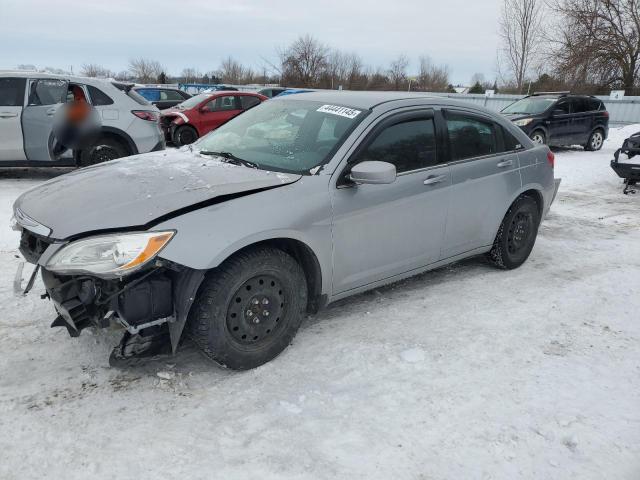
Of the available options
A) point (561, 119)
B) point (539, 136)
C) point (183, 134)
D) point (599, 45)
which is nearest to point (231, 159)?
point (183, 134)

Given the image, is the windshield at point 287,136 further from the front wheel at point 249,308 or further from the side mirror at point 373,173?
the front wheel at point 249,308

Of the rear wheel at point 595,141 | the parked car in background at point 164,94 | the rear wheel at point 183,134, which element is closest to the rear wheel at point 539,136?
the rear wheel at point 595,141

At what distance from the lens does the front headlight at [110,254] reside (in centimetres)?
256

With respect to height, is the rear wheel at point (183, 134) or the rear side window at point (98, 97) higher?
the rear side window at point (98, 97)

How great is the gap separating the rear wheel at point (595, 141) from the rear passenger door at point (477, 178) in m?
11.8

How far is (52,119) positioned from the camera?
7.80m

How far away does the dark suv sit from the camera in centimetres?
1355

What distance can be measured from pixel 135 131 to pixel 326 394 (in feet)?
21.4

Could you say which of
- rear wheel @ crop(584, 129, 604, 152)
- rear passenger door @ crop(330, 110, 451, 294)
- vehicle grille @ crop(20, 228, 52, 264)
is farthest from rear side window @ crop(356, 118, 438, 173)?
rear wheel @ crop(584, 129, 604, 152)

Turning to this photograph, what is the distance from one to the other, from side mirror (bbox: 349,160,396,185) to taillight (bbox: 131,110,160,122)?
6.05m

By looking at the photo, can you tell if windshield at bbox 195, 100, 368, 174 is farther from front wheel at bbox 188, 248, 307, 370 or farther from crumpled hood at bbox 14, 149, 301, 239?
front wheel at bbox 188, 248, 307, 370

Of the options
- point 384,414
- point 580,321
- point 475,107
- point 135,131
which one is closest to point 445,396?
point 384,414

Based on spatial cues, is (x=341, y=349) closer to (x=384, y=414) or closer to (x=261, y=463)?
(x=384, y=414)

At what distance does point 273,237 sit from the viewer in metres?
2.97
